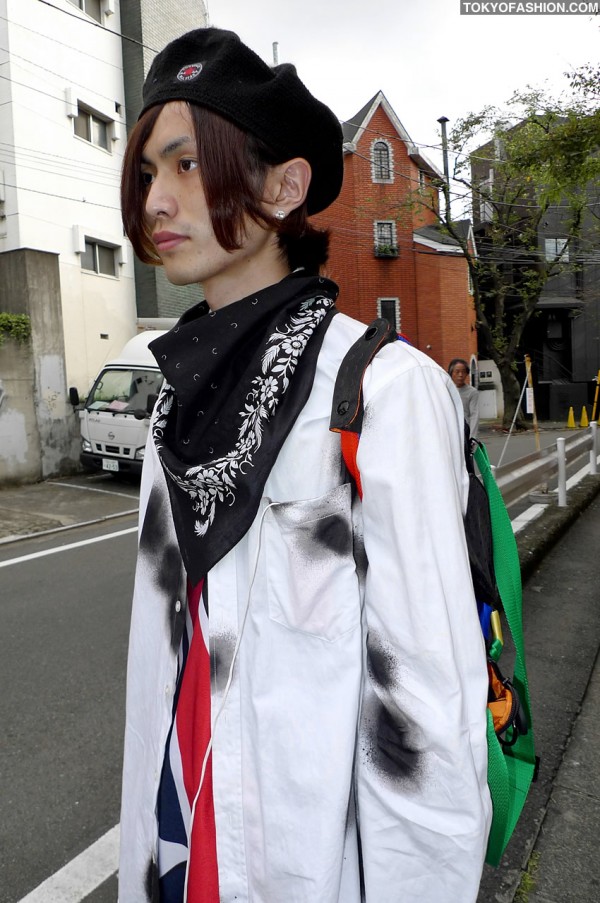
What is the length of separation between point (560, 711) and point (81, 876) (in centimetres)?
227

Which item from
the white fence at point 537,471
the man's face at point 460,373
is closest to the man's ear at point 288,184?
the white fence at point 537,471

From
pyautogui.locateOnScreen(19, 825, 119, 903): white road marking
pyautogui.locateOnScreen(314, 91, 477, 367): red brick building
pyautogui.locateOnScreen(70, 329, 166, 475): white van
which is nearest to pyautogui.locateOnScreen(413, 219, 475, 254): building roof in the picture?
pyautogui.locateOnScreen(314, 91, 477, 367): red brick building

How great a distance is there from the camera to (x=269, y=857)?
97cm

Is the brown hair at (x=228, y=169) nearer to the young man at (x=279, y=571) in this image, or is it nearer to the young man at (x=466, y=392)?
the young man at (x=279, y=571)

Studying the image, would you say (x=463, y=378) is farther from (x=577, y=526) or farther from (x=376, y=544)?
(x=376, y=544)

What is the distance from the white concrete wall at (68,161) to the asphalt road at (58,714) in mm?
9490

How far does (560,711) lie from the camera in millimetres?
3275

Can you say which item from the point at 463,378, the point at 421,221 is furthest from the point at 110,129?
the point at 421,221

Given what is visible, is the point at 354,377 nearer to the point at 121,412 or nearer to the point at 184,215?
the point at 184,215

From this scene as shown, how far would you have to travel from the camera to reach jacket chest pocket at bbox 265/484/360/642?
37.1 inches

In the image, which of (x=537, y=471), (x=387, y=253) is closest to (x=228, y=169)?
(x=537, y=471)

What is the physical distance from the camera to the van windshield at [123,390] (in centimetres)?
1115

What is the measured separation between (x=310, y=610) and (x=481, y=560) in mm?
276

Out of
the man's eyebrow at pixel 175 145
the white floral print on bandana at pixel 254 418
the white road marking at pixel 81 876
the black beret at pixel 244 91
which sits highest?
the black beret at pixel 244 91
